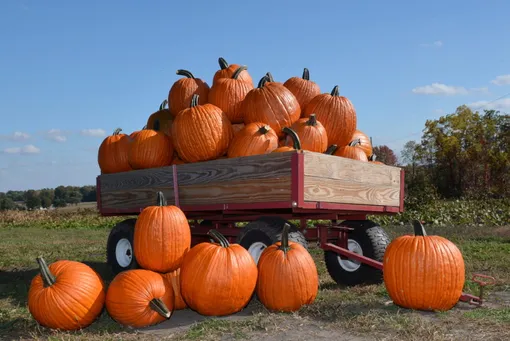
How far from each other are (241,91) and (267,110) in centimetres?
74

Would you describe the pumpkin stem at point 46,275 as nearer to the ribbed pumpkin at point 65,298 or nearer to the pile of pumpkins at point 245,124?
the ribbed pumpkin at point 65,298

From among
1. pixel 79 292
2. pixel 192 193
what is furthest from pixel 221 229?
pixel 79 292

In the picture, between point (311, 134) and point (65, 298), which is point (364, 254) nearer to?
point (311, 134)

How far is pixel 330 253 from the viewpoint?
6641 mm

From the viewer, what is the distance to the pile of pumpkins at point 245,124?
5.89 meters

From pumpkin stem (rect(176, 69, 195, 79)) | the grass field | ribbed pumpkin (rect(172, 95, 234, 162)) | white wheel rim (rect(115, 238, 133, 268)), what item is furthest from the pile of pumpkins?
the grass field

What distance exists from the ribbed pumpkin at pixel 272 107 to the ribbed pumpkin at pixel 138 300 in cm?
237

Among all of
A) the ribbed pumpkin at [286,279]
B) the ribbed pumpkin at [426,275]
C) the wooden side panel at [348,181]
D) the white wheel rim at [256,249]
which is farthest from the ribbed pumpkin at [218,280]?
the ribbed pumpkin at [426,275]

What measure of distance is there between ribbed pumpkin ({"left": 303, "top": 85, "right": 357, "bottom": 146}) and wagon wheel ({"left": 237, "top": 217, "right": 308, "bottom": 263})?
141 cm

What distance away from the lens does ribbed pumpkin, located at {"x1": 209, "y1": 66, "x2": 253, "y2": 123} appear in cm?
663

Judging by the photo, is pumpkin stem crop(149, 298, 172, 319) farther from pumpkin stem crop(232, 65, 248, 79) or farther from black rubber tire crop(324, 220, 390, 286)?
pumpkin stem crop(232, 65, 248, 79)

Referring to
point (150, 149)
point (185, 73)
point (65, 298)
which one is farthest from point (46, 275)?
point (185, 73)

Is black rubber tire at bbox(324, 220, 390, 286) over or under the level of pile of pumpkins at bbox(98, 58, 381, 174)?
under

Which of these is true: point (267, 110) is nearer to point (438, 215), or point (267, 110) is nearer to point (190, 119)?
point (190, 119)
